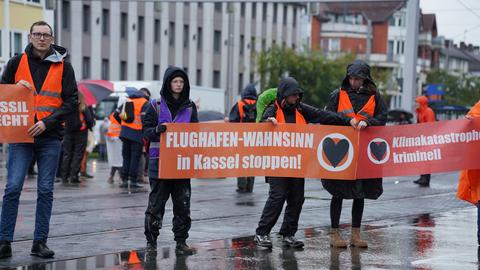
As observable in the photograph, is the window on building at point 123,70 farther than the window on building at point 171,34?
No

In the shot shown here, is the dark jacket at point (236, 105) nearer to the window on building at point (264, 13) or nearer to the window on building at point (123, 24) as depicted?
the window on building at point (123, 24)

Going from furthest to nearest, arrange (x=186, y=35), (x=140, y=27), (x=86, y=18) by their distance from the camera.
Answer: (x=186, y=35) < (x=140, y=27) < (x=86, y=18)

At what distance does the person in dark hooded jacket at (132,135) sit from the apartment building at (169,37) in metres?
29.8

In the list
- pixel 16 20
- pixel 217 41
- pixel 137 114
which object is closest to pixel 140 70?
pixel 217 41

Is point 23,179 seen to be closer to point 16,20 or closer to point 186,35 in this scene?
point 16,20

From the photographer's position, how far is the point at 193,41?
7294cm

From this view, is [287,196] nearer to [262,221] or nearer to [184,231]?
[262,221]

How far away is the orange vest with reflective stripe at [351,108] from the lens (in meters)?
10.5

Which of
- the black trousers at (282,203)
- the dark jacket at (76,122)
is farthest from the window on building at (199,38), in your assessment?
the black trousers at (282,203)

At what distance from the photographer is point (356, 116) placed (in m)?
10.6

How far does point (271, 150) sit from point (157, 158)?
124 cm

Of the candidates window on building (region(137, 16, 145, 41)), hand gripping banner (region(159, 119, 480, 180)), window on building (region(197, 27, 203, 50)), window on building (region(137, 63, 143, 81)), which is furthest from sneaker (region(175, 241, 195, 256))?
window on building (region(197, 27, 203, 50))

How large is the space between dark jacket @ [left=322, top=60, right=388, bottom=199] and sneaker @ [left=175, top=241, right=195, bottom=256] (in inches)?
66.5

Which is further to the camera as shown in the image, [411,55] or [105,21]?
[105,21]
